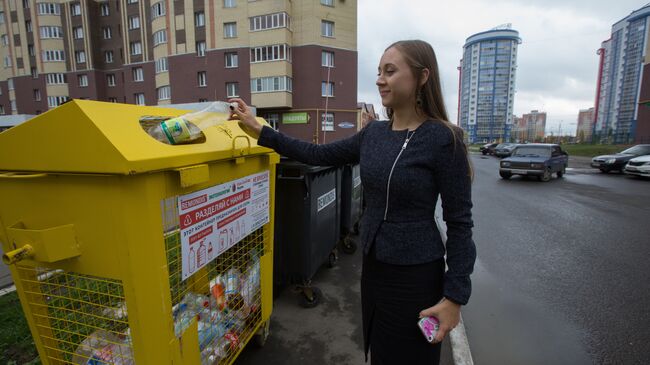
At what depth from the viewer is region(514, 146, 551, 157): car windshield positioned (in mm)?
14492

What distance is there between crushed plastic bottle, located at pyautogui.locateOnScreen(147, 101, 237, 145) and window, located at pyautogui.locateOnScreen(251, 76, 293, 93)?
2900 cm

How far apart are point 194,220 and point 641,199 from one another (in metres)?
12.7

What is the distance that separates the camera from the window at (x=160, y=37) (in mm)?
33625

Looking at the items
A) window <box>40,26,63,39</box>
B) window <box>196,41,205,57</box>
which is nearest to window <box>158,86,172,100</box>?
window <box>196,41,205,57</box>

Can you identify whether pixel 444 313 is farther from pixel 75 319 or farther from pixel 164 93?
pixel 164 93

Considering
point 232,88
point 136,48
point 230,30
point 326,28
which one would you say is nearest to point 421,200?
point 326,28

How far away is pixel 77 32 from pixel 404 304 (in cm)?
5221

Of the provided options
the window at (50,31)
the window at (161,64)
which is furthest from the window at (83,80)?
the window at (161,64)

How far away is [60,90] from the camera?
4088 centimetres

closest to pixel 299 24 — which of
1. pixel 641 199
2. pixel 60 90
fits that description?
pixel 641 199

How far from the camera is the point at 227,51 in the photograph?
31.4 meters

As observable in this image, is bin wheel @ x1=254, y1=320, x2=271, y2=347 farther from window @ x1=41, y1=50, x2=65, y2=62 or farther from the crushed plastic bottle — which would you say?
window @ x1=41, y1=50, x2=65, y2=62

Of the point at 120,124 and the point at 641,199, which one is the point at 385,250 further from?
the point at 641,199

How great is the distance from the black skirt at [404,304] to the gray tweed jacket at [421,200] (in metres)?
0.06
